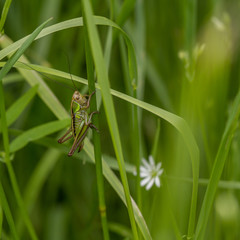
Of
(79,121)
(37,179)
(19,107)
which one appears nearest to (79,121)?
(79,121)

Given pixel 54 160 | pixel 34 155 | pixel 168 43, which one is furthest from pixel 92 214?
pixel 168 43

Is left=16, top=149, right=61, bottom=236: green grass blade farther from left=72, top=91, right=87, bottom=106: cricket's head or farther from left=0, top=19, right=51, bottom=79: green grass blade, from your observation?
left=0, top=19, right=51, bottom=79: green grass blade

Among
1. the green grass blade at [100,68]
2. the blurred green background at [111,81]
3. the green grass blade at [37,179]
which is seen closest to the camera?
the green grass blade at [100,68]

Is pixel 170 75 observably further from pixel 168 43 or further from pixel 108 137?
pixel 108 137

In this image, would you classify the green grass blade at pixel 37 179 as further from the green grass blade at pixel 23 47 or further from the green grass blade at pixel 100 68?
the green grass blade at pixel 100 68

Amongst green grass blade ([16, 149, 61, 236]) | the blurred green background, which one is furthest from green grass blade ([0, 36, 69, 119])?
green grass blade ([16, 149, 61, 236])

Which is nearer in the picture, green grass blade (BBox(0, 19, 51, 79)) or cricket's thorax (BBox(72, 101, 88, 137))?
green grass blade (BBox(0, 19, 51, 79))

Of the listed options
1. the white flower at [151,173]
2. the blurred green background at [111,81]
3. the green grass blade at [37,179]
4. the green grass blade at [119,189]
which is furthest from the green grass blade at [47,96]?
the green grass blade at [37,179]

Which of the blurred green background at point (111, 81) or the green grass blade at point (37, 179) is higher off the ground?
the blurred green background at point (111, 81)

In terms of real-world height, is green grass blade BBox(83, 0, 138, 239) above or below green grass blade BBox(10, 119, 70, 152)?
below

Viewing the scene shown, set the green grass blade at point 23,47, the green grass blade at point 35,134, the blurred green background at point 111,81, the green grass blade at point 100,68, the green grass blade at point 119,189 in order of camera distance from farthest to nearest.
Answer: the blurred green background at point 111,81, the green grass blade at point 35,134, the green grass blade at point 119,189, the green grass blade at point 23,47, the green grass blade at point 100,68

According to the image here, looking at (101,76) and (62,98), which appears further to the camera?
(62,98)
